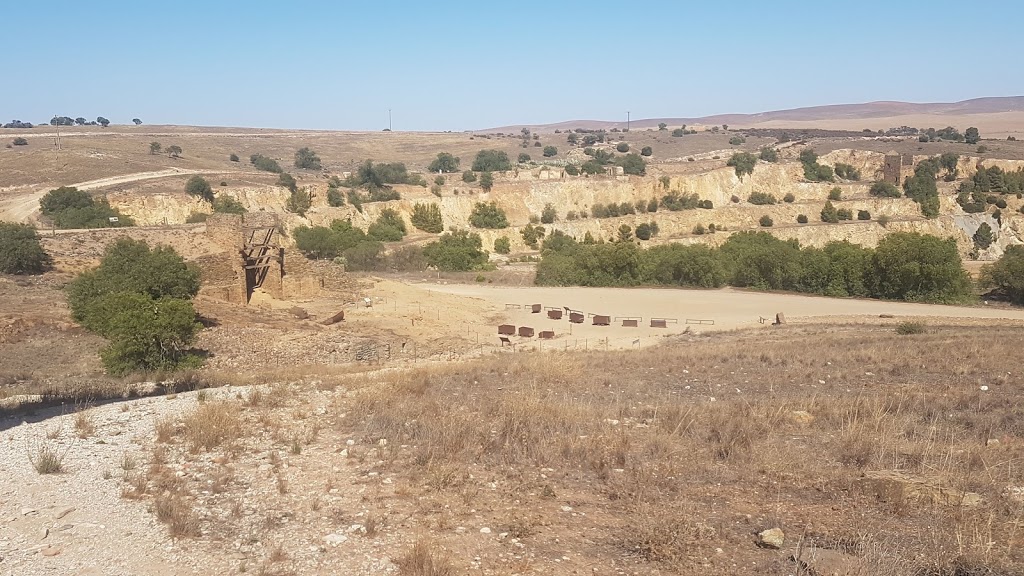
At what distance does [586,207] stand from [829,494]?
7025cm

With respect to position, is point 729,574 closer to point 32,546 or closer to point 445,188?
point 32,546

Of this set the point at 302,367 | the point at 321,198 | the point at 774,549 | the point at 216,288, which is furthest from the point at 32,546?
the point at 321,198

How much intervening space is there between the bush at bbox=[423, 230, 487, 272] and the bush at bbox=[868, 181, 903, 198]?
162 ft

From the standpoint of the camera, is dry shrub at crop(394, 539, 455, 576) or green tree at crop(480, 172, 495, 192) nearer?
dry shrub at crop(394, 539, 455, 576)

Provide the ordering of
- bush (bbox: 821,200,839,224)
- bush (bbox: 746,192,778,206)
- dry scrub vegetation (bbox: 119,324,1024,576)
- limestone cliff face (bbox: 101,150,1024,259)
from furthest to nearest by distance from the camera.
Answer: bush (bbox: 746,192,778,206)
bush (bbox: 821,200,839,224)
limestone cliff face (bbox: 101,150,1024,259)
dry scrub vegetation (bbox: 119,324,1024,576)

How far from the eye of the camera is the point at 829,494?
26.8 ft

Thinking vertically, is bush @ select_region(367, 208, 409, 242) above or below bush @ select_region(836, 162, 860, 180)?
below

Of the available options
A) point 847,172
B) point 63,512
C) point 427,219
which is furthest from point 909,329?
point 847,172

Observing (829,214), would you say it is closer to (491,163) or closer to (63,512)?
(491,163)

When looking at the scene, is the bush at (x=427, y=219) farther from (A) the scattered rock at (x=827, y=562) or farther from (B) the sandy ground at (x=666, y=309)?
(A) the scattered rock at (x=827, y=562)

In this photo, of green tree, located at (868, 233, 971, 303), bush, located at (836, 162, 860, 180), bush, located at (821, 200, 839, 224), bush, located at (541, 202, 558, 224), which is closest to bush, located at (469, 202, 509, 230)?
bush, located at (541, 202, 558, 224)

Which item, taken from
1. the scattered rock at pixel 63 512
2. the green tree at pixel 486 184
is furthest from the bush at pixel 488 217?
the scattered rock at pixel 63 512

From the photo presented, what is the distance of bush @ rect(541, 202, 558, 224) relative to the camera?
7256 centimetres

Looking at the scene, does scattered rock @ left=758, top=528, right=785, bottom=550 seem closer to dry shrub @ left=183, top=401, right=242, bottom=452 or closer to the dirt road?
dry shrub @ left=183, top=401, right=242, bottom=452
